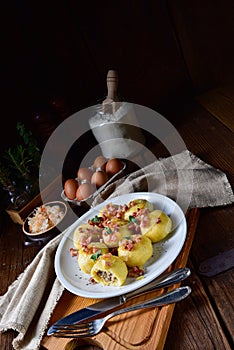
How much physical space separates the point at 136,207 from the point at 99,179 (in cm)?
24

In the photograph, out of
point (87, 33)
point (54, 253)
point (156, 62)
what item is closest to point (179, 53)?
point (156, 62)

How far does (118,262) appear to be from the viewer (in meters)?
0.64

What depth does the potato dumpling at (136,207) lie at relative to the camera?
754 mm

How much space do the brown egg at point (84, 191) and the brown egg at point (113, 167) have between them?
8 cm

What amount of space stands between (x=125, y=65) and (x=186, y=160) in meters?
0.59

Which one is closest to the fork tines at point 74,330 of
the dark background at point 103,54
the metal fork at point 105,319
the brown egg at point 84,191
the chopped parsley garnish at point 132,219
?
the metal fork at point 105,319

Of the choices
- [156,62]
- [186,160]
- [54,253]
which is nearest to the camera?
[54,253]

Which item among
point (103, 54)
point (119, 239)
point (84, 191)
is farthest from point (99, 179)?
point (103, 54)

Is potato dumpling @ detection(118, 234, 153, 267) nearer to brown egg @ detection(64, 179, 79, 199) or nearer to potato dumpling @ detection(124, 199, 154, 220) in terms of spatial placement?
potato dumpling @ detection(124, 199, 154, 220)

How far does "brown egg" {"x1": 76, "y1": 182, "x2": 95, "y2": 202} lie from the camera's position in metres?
0.94

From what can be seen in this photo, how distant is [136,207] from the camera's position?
0.76 meters

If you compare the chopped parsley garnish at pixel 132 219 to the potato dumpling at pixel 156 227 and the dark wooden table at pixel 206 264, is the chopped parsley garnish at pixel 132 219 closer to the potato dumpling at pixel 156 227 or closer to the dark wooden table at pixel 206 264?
the potato dumpling at pixel 156 227

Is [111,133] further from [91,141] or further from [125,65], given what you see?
[125,65]

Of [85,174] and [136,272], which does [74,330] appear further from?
[85,174]
